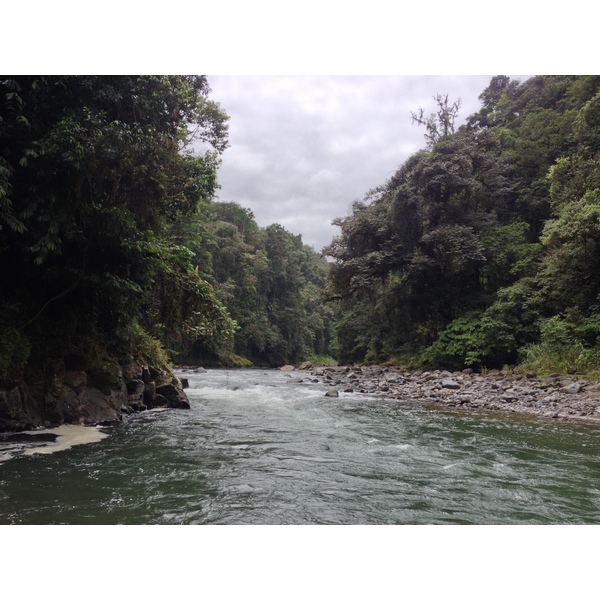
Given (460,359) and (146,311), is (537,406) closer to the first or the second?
(460,359)

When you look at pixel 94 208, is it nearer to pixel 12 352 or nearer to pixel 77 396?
pixel 12 352

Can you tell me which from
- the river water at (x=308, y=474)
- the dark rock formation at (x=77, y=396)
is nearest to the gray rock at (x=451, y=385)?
the river water at (x=308, y=474)

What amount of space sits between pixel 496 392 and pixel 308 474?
8.38 m

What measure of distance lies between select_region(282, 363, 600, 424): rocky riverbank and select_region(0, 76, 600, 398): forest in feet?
3.72

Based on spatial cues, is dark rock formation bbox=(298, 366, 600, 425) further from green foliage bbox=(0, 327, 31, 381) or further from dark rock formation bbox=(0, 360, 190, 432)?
green foliage bbox=(0, 327, 31, 381)

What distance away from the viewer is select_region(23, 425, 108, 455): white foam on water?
5160 millimetres

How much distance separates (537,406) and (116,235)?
902 cm

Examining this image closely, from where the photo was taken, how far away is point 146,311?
9.12 metres

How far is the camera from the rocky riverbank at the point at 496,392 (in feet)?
29.5

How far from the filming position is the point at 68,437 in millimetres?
5805

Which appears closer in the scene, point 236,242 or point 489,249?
point 489,249

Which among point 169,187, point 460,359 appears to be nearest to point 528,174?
point 460,359

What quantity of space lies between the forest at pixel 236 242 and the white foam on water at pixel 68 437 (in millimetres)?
950

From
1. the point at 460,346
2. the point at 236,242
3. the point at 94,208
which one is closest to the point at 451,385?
the point at 460,346
